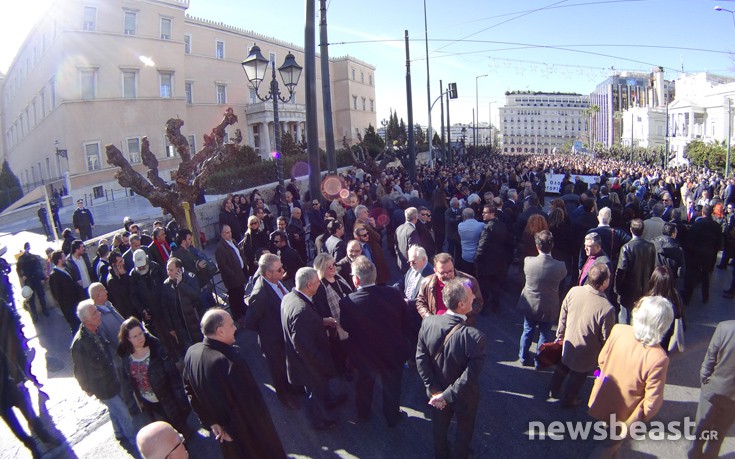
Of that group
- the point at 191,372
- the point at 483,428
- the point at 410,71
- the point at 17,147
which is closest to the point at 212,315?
the point at 191,372

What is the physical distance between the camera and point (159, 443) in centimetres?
224

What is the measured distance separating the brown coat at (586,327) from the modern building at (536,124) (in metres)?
156

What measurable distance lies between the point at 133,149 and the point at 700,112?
7022 cm

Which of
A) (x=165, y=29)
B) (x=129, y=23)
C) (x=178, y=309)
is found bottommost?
(x=178, y=309)

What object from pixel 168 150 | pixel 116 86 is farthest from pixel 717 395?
pixel 168 150

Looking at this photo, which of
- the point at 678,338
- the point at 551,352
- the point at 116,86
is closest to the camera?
A: the point at 678,338

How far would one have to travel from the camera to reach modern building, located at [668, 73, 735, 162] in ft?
177

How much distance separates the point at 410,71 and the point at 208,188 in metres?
9.02

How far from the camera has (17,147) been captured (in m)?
44.4

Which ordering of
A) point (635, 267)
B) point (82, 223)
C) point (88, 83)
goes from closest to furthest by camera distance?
point (635, 267) → point (82, 223) → point (88, 83)

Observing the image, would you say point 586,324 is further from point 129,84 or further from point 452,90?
point 129,84

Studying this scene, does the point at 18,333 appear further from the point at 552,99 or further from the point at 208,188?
the point at 552,99

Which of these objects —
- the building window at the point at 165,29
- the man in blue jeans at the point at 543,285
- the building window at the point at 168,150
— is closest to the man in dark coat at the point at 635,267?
the man in blue jeans at the point at 543,285

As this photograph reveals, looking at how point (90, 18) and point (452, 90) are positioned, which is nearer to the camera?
point (452, 90)
